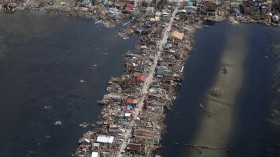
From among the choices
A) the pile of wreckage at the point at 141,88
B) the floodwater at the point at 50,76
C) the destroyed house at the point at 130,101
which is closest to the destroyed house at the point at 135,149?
the pile of wreckage at the point at 141,88

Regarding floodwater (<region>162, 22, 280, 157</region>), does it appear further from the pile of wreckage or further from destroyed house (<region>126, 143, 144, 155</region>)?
destroyed house (<region>126, 143, 144, 155</region>)

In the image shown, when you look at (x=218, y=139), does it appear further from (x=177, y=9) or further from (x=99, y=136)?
(x=177, y=9)

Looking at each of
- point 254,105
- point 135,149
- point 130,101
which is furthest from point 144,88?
point 254,105

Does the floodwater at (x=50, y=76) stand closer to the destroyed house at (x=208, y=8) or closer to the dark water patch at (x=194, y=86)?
the dark water patch at (x=194, y=86)

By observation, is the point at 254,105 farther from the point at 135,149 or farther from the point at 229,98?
the point at 135,149

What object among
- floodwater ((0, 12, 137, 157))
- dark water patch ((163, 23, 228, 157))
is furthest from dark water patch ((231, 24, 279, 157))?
floodwater ((0, 12, 137, 157))

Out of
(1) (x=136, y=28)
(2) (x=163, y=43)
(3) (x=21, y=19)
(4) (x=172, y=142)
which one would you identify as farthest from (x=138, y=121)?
(3) (x=21, y=19)
